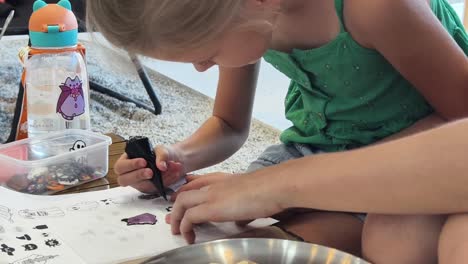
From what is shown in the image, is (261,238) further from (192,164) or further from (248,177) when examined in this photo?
(192,164)

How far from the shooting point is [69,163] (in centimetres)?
94

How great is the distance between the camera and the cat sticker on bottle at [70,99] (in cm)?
106

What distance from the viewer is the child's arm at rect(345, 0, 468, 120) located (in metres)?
0.74

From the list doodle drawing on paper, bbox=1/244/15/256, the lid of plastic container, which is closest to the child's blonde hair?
doodle drawing on paper, bbox=1/244/15/256

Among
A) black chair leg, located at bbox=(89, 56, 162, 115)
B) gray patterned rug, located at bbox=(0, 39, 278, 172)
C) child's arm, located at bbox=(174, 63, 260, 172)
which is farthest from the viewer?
black chair leg, located at bbox=(89, 56, 162, 115)

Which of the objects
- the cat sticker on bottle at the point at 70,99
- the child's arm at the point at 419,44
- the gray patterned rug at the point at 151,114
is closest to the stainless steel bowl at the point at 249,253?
the child's arm at the point at 419,44

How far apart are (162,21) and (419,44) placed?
272mm

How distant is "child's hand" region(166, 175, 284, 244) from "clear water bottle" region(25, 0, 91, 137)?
0.38 meters

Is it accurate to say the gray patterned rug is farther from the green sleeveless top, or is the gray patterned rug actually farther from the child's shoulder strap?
the child's shoulder strap

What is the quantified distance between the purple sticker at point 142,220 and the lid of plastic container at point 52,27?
38cm

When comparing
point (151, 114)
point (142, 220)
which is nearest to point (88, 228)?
point (142, 220)

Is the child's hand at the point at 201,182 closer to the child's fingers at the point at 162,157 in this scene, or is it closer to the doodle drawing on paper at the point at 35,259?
the child's fingers at the point at 162,157

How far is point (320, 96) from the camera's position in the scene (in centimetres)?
91

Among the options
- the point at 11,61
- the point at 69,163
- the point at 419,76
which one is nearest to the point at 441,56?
the point at 419,76
